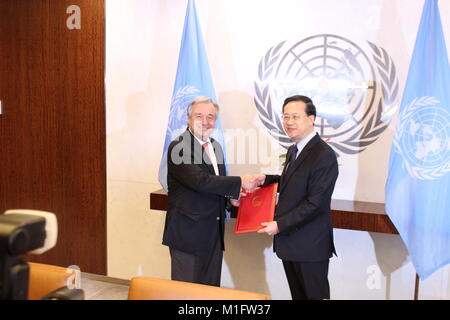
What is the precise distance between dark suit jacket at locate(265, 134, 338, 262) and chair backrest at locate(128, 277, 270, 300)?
0.95 meters

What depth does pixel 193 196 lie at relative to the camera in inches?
104

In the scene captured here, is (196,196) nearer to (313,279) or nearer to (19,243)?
(313,279)

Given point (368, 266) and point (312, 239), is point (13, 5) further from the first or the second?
point (368, 266)

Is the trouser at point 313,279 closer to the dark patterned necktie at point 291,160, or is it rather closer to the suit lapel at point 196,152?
the dark patterned necktie at point 291,160

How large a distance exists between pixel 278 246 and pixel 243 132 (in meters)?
1.27

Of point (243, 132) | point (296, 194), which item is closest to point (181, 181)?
point (296, 194)

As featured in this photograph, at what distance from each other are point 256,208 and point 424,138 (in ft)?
3.92

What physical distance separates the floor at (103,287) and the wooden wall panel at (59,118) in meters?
0.10

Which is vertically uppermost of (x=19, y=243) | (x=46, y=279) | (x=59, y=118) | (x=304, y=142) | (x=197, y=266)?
(x=59, y=118)

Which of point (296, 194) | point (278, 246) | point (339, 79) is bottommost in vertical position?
point (278, 246)

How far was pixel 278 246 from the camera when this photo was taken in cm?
253

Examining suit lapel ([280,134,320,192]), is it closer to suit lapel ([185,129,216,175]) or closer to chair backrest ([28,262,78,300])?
suit lapel ([185,129,216,175])

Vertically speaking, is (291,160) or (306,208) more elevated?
(291,160)

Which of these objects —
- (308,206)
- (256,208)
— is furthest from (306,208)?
(256,208)
